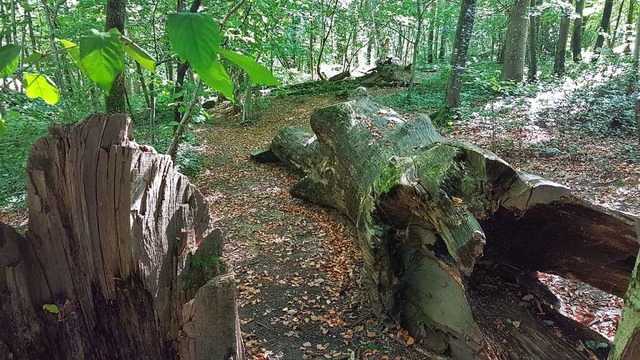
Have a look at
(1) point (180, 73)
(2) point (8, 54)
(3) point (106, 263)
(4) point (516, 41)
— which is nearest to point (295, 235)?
(3) point (106, 263)

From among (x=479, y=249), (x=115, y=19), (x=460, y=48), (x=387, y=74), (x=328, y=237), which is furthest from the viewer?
(x=387, y=74)

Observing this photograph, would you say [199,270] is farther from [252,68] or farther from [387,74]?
[387,74]

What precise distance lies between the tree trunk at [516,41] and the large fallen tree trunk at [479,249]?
423 inches

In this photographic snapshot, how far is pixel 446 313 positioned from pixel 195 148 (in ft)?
30.8

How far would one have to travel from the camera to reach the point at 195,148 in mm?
11336

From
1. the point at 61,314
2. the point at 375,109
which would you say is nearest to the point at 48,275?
the point at 61,314

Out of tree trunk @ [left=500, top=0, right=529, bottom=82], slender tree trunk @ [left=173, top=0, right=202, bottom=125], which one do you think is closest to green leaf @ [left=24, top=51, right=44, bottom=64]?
slender tree trunk @ [left=173, top=0, right=202, bottom=125]

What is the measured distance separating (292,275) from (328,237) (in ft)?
3.41

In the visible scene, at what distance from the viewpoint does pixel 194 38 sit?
61 cm

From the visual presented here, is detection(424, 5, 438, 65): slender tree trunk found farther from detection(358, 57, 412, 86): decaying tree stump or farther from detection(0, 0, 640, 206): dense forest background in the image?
detection(358, 57, 412, 86): decaying tree stump

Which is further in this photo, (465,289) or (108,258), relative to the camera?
(465,289)

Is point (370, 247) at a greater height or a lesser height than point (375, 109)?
lesser

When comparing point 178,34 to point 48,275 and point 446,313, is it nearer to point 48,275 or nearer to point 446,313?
point 48,275

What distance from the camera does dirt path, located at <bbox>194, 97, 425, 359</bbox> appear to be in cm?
369
